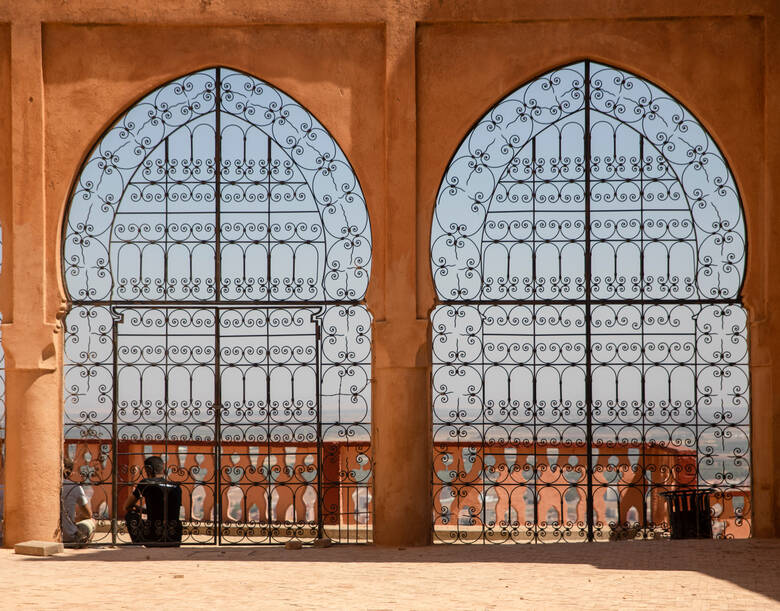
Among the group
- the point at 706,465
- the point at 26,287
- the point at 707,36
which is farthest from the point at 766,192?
the point at 26,287

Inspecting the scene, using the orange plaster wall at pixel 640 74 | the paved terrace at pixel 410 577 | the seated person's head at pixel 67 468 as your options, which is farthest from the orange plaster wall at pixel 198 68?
the paved terrace at pixel 410 577

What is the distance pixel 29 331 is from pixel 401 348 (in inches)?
152

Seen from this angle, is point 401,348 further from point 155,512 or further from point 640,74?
point 640,74

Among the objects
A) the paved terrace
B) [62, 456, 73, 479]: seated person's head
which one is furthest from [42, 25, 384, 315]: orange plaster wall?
the paved terrace

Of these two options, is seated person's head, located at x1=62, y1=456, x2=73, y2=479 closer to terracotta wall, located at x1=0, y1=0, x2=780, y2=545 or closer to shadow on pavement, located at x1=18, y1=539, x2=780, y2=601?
terracotta wall, located at x1=0, y1=0, x2=780, y2=545

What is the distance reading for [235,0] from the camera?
36.9ft

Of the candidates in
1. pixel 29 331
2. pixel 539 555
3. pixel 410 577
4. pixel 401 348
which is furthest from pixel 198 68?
pixel 539 555

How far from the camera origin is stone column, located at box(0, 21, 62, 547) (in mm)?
11062

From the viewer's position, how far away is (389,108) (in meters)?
11.1

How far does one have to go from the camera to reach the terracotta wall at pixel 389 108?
11.0 m

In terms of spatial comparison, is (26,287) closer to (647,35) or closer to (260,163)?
(260,163)

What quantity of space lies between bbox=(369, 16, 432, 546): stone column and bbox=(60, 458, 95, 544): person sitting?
309 cm

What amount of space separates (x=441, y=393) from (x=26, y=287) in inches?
176

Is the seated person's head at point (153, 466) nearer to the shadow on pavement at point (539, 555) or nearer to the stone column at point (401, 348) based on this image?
the shadow on pavement at point (539, 555)
